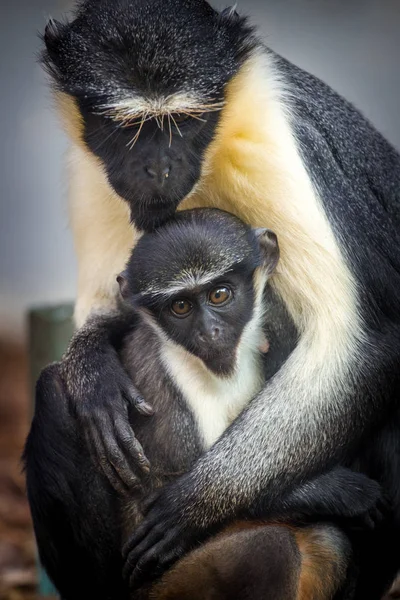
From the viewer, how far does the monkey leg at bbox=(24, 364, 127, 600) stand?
5078 millimetres

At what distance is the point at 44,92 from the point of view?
253 inches

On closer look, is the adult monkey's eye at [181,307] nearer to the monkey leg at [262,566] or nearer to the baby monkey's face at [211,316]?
the baby monkey's face at [211,316]

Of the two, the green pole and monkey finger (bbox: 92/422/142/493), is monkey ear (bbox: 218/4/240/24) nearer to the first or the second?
monkey finger (bbox: 92/422/142/493)

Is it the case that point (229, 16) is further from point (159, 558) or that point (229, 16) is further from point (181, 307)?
point (159, 558)

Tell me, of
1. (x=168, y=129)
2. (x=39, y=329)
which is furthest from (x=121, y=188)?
(x=39, y=329)

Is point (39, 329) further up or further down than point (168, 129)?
further down

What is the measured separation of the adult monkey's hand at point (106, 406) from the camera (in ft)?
16.4

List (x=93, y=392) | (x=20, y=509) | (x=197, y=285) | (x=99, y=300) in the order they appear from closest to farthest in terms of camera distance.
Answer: (x=197, y=285) → (x=93, y=392) → (x=99, y=300) → (x=20, y=509)

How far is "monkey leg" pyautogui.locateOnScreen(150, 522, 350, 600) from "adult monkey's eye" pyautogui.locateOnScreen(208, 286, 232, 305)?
1.07 meters

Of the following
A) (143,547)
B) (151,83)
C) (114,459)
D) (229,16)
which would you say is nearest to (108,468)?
(114,459)

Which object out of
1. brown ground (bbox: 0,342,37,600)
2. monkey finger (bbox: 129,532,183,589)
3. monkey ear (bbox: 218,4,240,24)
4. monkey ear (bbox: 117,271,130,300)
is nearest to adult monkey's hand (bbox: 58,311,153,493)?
monkey finger (bbox: 129,532,183,589)

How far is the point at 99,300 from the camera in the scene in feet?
19.1

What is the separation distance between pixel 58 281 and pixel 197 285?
5.07 meters

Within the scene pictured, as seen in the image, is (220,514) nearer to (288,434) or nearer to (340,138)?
(288,434)
